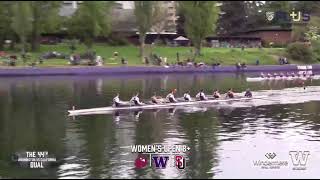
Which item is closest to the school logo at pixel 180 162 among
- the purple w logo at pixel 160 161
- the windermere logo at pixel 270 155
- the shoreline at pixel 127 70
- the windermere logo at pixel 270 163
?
the purple w logo at pixel 160 161

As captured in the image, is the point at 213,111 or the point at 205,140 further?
the point at 213,111

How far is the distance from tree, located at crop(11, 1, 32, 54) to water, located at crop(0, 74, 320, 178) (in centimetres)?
2862

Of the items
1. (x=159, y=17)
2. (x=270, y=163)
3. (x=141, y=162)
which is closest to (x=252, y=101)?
(x=270, y=163)

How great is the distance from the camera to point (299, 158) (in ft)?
80.9

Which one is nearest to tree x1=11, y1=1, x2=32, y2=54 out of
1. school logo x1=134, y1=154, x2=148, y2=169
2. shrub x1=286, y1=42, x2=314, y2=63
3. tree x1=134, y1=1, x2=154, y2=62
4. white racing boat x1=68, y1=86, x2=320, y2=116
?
tree x1=134, y1=1, x2=154, y2=62

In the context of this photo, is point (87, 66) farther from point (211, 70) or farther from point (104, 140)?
point (104, 140)

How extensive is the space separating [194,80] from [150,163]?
41576 mm

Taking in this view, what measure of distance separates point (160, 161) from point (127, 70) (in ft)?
157

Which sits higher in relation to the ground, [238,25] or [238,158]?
[238,25]

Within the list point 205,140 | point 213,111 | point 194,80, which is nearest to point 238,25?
point 194,80

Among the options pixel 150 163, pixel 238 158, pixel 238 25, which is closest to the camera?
pixel 150 163

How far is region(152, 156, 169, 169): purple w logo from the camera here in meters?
21.1

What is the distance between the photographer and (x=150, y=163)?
2153cm
